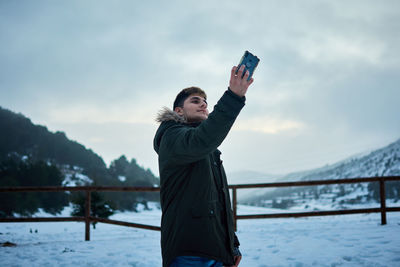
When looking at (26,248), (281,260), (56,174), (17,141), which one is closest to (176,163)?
(281,260)

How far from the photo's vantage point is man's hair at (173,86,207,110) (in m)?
1.67

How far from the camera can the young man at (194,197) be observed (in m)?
1.12

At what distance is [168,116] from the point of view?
1463mm

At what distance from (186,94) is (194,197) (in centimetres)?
65

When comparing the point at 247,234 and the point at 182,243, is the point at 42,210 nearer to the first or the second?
the point at 247,234

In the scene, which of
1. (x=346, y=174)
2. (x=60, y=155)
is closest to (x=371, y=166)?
(x=346, y=174)

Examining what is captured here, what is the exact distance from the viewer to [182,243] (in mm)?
1259

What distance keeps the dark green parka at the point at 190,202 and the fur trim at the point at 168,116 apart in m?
0.02

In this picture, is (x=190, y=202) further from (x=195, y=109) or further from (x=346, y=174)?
(x=346, y=174)

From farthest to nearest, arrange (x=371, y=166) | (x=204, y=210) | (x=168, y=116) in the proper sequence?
1. (x=371, y=166)
2. (x=168, y=116)
3. (x=204, y=210)

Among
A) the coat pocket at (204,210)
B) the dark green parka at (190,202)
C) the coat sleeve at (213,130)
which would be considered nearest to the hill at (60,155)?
the dark green parka at (190,202)

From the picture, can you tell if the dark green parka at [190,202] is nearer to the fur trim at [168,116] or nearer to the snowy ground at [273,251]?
the fur trim at [168,116]

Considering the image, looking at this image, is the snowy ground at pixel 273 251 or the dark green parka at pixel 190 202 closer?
the dark green parka at pixel 190 202

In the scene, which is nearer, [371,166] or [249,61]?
[249,61]
